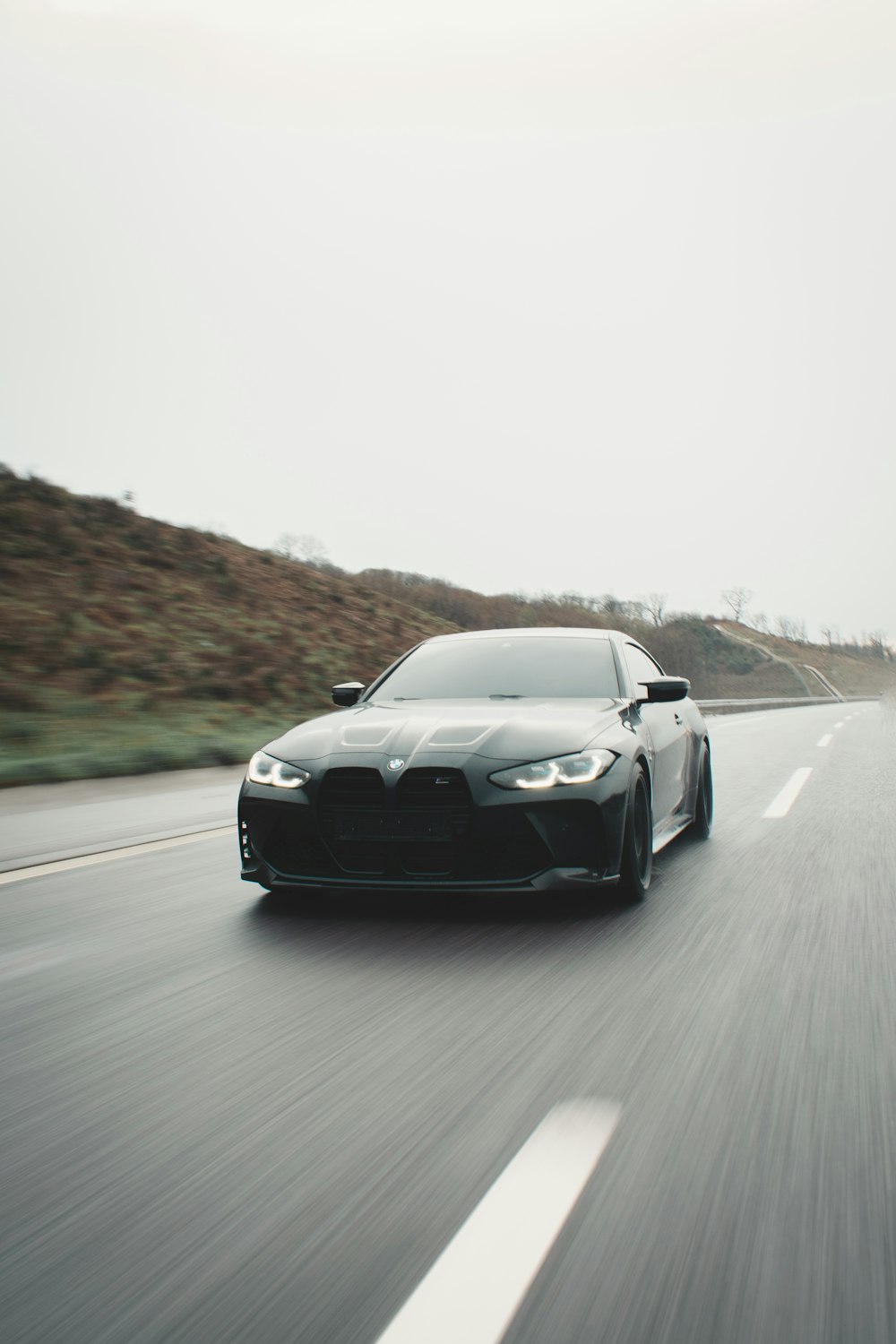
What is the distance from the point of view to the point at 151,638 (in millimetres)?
26328

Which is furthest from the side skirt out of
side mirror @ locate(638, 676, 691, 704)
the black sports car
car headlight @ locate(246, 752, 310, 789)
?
car headlight @ locate(246, 752, 310, 789)

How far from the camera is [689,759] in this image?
24.7 ft

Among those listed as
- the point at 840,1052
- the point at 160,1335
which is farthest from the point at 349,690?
the point at 160,1335

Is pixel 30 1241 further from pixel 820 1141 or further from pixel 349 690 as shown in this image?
pixel 349 690

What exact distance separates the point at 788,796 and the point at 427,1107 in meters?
8.22

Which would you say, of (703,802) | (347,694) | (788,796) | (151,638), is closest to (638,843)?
(347,694)

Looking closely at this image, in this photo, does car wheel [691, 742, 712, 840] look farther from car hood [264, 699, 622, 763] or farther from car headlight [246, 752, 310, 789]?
car headlight [246, 752, 310, 789]

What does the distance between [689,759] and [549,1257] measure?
552 cm

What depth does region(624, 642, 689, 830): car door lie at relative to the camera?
248 inches

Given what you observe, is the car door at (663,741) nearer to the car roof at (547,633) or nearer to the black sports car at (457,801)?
the car roof at (547,633)

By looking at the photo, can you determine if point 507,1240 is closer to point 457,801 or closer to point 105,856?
point 457,801

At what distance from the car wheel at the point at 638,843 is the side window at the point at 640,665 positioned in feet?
3.89

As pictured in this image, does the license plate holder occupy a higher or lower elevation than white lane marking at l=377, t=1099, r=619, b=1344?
higher

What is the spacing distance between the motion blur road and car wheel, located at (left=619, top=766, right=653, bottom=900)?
13 centimetres
